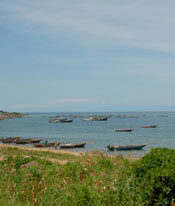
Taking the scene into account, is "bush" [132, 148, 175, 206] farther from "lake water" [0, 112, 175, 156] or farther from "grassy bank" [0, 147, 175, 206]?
"lake water" [0, 112, 175, 156]

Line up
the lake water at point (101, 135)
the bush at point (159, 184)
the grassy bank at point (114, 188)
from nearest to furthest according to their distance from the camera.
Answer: the grassy bank at point (114, 188) < the bush at point (159, 184) < the lake water at point (101, 135)

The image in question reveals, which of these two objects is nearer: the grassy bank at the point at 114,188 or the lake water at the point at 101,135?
the grassy bank at the point at 114,188

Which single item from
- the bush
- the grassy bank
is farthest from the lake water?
the bush

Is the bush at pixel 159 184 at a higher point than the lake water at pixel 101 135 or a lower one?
higher

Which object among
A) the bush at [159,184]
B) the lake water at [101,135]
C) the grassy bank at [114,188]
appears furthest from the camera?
the lake water at [101,135]

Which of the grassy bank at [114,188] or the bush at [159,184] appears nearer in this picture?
the grassy bank at [114,188]

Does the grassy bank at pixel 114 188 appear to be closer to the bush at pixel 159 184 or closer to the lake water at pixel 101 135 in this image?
the bush at pixel 159 184

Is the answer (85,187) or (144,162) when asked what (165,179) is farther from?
(85,187)

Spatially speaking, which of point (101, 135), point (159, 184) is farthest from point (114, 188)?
point (101, 135)

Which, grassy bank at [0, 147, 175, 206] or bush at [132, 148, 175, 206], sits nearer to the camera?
grassy bank at [0, 147, 175, 206]

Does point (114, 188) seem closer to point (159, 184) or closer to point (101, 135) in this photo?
point (159, 184)

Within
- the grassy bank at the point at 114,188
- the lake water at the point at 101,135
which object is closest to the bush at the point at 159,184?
the grassy bank at the point at 114,188

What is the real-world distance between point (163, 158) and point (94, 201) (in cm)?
212

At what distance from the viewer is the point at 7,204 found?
6.43 m
